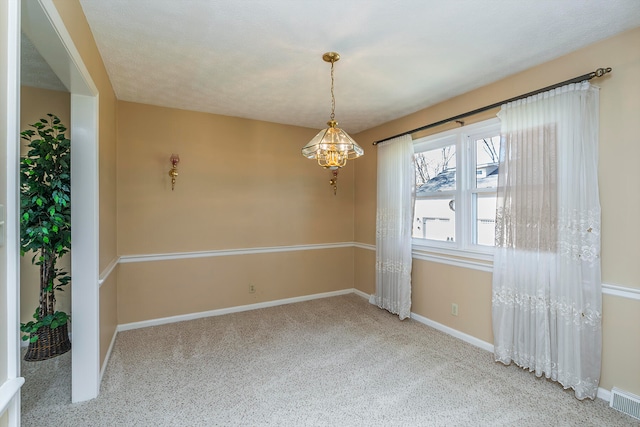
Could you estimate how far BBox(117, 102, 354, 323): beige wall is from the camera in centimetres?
347

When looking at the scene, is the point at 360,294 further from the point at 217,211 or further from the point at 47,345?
the point at 47,345

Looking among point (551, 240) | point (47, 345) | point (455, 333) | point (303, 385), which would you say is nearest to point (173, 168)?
point (47, 345)

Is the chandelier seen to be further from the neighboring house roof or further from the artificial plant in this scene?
the artificial plant

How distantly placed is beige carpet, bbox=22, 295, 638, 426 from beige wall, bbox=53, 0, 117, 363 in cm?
43

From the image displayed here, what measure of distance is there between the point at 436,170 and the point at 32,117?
14.0 feet

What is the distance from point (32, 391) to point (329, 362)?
225 centimetres

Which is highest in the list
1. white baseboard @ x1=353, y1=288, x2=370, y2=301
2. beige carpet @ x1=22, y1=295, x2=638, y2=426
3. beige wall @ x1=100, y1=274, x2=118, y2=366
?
beige wall @ x1=100, y1=274, x2=118, y2=366

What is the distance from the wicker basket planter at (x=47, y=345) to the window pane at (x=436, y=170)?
401 centimetres

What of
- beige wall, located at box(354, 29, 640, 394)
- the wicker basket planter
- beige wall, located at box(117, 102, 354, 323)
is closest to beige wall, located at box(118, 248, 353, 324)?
beige wall, located at box(117, 102, 354, 323)

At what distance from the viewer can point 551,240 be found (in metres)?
2.40

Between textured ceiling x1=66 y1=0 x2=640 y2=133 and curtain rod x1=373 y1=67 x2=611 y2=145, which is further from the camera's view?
curtain rod x1=373 y1=67 x2=611 y2=145

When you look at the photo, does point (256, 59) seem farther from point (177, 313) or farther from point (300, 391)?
point (177, 313)

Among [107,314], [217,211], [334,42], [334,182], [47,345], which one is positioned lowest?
[47,345]

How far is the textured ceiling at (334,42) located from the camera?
1851 millimetres
